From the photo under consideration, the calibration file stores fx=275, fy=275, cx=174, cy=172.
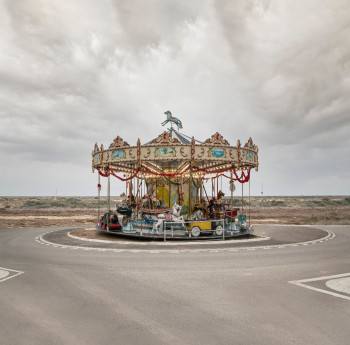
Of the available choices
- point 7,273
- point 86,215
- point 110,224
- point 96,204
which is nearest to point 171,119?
point 110,224

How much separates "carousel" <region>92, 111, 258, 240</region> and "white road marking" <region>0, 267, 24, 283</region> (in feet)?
25.6

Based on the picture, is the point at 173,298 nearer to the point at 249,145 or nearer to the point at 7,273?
the point at 7,273

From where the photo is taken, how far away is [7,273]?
8.97 metres

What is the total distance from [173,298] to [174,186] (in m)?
14.8

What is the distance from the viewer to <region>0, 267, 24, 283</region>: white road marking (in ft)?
27.8

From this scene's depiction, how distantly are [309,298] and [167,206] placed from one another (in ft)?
48.0

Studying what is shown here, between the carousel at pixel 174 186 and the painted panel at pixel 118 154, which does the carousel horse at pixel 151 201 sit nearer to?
the carousel at pixel 174 186

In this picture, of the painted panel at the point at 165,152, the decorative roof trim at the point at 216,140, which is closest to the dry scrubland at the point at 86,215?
the decorative roof trim at the point at 216,140

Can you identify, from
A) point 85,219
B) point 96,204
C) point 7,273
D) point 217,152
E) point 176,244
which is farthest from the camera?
point 96,204

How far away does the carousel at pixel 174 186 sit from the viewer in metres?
16.8

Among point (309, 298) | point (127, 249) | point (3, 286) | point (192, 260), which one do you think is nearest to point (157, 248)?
point (127, 249)

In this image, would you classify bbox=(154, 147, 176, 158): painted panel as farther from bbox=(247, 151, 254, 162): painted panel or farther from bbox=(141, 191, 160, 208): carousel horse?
bbox=(247, 151, 254, 162): painted panel

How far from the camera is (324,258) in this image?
1147 cm

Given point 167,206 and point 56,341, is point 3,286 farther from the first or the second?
point 167,206
